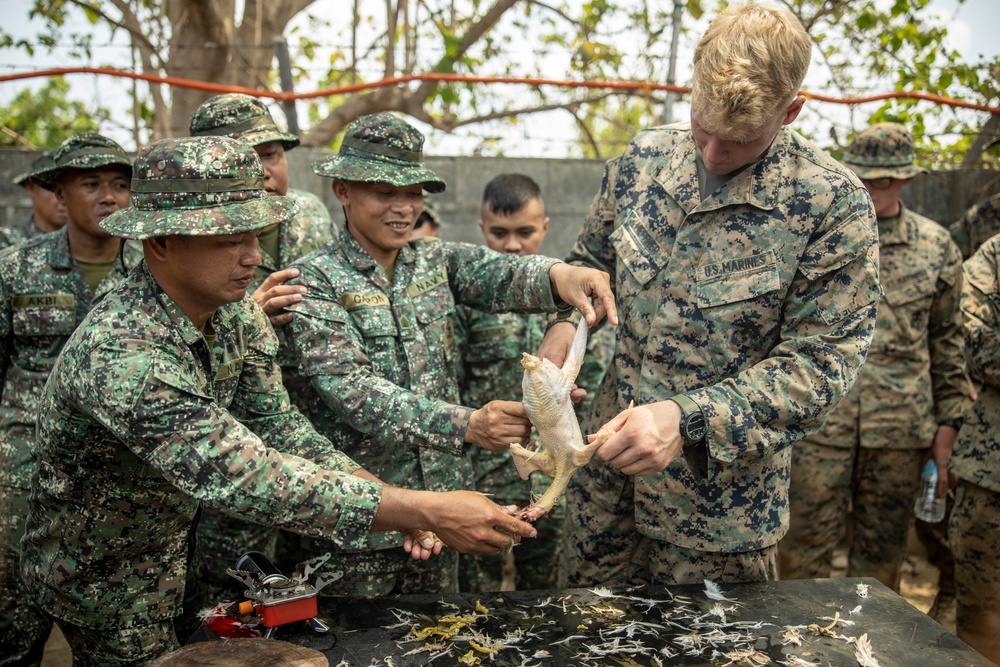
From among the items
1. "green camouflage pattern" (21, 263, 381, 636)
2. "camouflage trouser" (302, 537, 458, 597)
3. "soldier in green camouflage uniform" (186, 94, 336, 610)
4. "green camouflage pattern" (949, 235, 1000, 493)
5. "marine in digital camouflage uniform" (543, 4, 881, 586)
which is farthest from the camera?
"green camouflage pattern" (949, 235, 1000, 493)

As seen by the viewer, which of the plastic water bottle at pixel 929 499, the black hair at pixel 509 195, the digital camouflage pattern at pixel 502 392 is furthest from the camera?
the plastic water bottle at pixel 929 499

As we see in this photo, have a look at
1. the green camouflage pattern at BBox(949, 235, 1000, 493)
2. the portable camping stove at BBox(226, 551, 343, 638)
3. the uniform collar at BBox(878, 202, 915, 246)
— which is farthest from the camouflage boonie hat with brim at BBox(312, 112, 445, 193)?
the uniform collar at BBox(878, 202, 915, 246)

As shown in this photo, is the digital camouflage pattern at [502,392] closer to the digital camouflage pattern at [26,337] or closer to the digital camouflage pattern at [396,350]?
the digital camouflage pattern at [396,350]

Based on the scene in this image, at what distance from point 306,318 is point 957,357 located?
356 centimetres

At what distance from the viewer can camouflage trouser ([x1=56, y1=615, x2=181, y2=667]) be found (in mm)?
2500

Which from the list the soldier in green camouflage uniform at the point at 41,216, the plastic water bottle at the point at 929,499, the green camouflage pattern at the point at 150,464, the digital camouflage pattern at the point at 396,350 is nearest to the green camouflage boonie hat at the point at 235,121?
the digital camouflage pattern at the point at 396,350

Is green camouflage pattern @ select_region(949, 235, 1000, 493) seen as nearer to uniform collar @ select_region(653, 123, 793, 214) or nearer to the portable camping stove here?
uniform collar @ select_region(653, 123, 793, 214)

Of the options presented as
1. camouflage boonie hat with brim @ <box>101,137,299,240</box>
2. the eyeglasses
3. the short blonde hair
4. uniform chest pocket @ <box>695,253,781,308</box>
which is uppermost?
the short blonde hair

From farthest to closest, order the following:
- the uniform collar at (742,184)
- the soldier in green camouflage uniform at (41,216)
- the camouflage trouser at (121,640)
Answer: the soldier in green camouflage uniform at (41,216) → the uniform collar at (742,184) → the camouflage trouser at (121,640)

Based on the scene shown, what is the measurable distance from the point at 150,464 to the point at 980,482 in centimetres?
330

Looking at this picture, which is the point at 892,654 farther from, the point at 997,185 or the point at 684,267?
the point at 997,185

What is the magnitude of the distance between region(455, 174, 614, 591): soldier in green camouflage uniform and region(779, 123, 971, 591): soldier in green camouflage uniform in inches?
54.4

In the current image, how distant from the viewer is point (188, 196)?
2262 millimetres

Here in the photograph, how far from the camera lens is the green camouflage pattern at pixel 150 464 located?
7.07 feet
